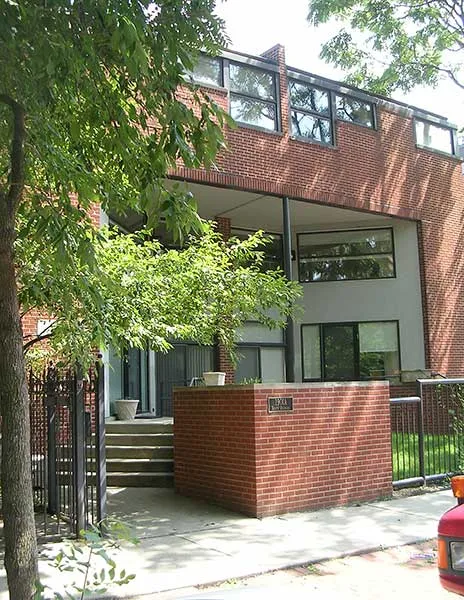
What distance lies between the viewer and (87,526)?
23.4 ft

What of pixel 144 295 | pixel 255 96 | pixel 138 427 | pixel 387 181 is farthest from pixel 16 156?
pixel 387 181

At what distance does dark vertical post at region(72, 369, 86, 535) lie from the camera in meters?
7.07

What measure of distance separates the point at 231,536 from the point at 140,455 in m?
3.56

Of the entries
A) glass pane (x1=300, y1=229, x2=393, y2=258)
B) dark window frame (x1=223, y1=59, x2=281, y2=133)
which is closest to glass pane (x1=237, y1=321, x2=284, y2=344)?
glass pane (x1=300, y1=229, x2=393, y2=258)

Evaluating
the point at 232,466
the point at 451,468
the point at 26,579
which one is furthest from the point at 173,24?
the point at 451,468

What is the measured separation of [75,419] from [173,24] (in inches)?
177

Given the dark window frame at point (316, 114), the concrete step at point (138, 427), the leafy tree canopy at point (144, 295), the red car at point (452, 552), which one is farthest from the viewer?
the dark window frame at point (316, 114)

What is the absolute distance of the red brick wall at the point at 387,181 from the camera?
1396 cm

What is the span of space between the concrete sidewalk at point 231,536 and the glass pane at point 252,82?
8.63m

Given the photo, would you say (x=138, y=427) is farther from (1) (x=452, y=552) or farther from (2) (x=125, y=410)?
(1) (x=452, y=552)

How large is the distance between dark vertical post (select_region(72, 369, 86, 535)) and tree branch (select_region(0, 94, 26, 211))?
3.78m

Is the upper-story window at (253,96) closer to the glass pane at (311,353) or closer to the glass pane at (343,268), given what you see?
the glass pane at (343,268)

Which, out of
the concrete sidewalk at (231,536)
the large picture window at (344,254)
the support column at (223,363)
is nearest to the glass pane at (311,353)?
the large picture window at (344,254)

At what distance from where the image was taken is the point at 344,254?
727 inches
